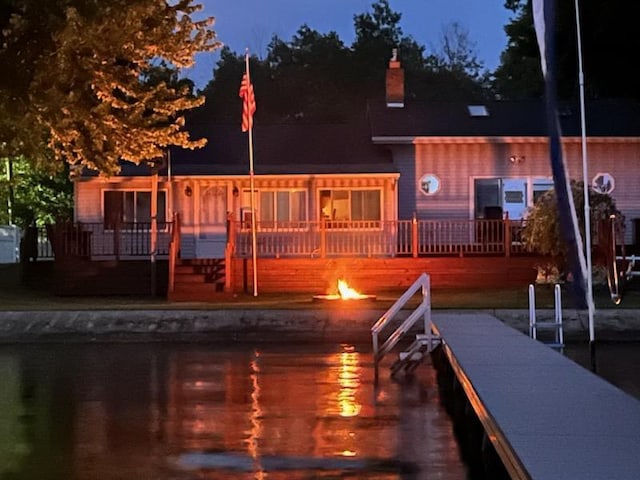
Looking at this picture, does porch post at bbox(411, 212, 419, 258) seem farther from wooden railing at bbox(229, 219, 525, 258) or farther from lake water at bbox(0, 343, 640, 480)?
lake water at bbox(0, 343, 640, 480)

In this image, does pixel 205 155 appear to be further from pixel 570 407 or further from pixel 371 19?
pixel 371 19

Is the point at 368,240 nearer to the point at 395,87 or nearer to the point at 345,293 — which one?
the point at 345,293

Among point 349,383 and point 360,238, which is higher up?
point 360,238

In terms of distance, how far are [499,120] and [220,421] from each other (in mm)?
23945

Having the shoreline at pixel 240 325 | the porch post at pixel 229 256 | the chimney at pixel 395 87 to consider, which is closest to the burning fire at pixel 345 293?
the shoreline at pixel 240 325

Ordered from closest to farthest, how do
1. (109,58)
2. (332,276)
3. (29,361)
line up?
(29,361)
(109,58)
(332,276)

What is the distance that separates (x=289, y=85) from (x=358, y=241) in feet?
119

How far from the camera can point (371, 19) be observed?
82.8m

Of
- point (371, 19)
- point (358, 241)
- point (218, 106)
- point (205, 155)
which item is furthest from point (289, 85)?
point (358, 241)

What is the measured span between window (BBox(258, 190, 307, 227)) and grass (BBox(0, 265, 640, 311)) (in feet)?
13.4

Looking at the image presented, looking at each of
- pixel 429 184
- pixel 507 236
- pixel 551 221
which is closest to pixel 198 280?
pixel 429 184

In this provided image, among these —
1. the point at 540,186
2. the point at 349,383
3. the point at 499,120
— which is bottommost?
the point at 349,383

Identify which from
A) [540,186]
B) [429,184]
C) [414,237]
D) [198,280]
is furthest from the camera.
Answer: [540,186]

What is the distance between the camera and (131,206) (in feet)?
107
